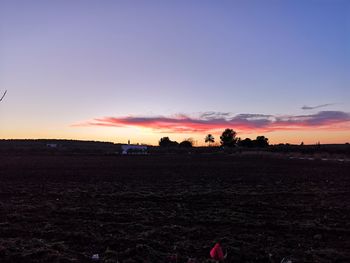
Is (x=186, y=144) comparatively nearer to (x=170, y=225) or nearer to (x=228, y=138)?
(x=228, y=138)

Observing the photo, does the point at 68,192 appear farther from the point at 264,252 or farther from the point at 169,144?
the point at 169,144

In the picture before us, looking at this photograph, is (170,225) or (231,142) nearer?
(170,225)

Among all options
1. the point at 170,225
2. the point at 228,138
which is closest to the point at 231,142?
the point at 228,138

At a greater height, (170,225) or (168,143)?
(168,143)

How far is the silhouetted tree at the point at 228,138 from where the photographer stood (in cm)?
18400

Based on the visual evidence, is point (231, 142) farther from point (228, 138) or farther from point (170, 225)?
point (170, 225)

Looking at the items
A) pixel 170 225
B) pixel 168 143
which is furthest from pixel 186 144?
pixel 170 225

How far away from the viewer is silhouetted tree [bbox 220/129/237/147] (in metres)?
184

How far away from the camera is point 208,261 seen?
8.08 meters

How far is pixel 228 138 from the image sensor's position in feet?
608

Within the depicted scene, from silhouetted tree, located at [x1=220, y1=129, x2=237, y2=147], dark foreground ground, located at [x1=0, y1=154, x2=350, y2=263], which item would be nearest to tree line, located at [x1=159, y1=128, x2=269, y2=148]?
silhouetted tree, located at [x1=220, y1=129, x2=237, y2=147]

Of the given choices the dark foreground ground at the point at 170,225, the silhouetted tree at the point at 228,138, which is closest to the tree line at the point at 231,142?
the silhouetted tree at the point at 228,138

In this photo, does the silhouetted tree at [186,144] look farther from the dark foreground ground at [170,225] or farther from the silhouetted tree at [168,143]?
the dark foreground ground at [170,225]

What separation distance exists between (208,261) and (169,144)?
618 feet
